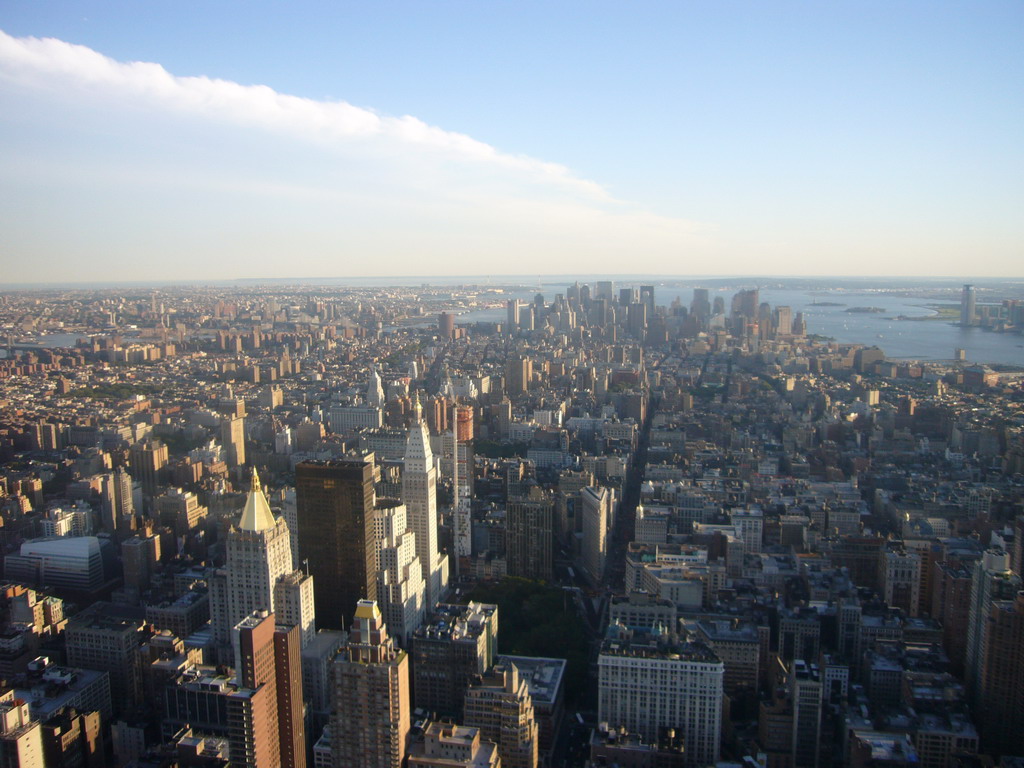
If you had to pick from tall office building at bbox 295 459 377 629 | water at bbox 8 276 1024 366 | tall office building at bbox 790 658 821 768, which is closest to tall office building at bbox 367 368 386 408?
water at bbox 8 276 1024 366

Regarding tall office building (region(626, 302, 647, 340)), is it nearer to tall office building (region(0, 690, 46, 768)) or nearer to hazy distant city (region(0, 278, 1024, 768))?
hazy distant city (region(0, 278, 1024, 768))

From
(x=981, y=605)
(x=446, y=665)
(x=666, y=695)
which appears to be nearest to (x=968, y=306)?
(x=981, y=605)

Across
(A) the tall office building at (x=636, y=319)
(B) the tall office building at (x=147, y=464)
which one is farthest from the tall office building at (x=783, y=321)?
(B) the tall office building at (x=147, y=464)

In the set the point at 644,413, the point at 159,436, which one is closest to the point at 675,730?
the point at 159,436

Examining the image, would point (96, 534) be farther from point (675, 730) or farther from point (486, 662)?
point (675, 730)

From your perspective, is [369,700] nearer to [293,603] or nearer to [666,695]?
[293,603]

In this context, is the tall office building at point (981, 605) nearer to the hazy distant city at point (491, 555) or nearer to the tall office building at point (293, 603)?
the hazy distant city at point (491, 555)
